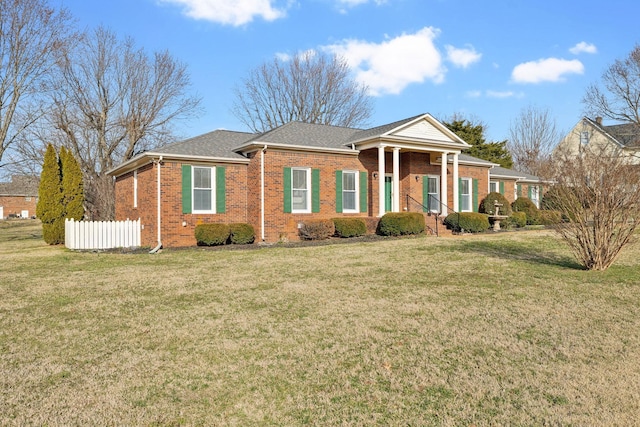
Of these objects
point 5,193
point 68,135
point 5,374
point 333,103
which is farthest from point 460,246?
point 5,193

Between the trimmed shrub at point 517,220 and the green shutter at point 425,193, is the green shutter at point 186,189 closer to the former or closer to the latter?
the green shutter at point 425,193

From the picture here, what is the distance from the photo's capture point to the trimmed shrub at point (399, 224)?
16672 millimetres

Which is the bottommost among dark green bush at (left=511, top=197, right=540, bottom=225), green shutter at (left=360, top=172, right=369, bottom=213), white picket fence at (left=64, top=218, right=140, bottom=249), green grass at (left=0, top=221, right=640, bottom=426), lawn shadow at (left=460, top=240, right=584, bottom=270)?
green grass at (left=0, top=221, right=640, bottom=426)

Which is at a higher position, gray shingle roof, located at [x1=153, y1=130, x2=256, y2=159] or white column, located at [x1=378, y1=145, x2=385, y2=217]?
gray shingle roof, located at [x1=153, y1=130, x2=256, y2=159]

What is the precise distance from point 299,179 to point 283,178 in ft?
2.68

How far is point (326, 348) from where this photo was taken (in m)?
4.54

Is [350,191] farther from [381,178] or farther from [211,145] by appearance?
[211,145]

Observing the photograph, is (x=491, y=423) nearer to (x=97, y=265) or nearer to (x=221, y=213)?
(x=97, y=265)

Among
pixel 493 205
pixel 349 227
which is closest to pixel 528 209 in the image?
pixel 493 205

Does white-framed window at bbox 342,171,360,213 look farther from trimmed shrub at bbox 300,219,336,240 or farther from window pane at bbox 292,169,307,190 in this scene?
trimmed shrub at bbox 300,219,336,240

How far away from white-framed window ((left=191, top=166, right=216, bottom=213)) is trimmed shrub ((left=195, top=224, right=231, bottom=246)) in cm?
104

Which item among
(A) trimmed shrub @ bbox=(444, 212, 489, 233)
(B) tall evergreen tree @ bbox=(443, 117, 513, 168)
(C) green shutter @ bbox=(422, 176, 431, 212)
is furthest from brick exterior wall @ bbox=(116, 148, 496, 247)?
(B) tall evergreen tree @ bbox=(443, 117, 513, 168)

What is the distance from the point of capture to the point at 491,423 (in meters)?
3.00

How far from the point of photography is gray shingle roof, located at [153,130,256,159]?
617 inches
